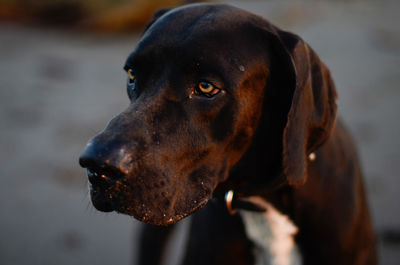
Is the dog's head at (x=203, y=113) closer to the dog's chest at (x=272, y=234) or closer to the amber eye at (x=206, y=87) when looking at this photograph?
the amber eye at (x=206, y=87)

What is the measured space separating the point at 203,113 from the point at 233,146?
205 mm

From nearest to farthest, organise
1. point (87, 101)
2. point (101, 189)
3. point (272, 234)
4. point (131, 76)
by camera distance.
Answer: point (101, 189)
point (131, 76)
point (272, 234)
point (87, 101)

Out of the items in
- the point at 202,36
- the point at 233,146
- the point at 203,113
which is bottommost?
the point at 233,146

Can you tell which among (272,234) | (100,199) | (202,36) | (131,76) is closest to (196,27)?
(202,36)

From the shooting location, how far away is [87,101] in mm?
5707

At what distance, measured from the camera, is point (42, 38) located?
7.49m

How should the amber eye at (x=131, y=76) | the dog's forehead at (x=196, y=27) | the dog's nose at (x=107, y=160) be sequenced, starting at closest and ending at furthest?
the dog's nose at (x=107, y=160) < the dog's forehead at (x=196, y=27) < the amber eye at (x=131, y=76)

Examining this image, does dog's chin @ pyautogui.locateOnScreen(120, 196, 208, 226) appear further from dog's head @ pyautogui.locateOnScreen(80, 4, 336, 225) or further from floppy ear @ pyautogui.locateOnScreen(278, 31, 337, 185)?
floppy ear @ pyautogui.locateOnScreen(278, 31, 337, 185)

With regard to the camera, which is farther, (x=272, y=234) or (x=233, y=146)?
(x=272, y=234)

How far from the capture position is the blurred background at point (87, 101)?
380 cm

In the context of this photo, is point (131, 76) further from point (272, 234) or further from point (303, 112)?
point (272, 234)

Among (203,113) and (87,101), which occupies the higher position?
(203,113)

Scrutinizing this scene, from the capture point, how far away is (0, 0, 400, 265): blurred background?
380 cm

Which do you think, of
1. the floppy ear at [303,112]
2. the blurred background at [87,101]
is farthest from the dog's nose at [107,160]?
the floppy ear at [303,112]
